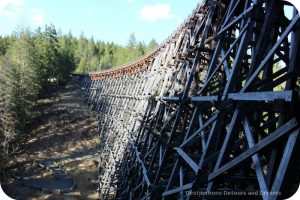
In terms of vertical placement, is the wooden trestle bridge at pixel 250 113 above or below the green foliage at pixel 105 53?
below

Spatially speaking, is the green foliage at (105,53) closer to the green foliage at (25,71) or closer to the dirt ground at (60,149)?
the green foliage at (25,71)

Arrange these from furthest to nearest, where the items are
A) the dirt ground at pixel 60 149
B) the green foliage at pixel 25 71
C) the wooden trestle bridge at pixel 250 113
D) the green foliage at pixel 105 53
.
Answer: the green foliage at pixel 105 53 → the green foliage at pixel 25 71 → the dirt ground at pixel 60 149 → the wooden trestle bridge at pixel 250 113

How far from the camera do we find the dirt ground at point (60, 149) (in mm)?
20844

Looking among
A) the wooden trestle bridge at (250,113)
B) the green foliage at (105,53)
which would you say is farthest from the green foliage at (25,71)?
the wooden trestle bridge at (250,113)

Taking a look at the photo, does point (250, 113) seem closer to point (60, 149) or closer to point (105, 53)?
point (60, 149)

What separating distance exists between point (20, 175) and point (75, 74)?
38.6m

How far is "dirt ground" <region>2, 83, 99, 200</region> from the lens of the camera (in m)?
20.8

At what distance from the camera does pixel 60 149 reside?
29812mm

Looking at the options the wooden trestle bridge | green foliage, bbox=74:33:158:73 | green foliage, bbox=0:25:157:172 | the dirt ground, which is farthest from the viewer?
green foliage, bbox=74:33:158:73

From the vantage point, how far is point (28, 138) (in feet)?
91.2

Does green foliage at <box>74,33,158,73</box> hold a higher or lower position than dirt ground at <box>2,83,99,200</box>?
higher

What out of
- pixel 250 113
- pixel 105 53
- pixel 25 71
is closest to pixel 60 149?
pixel 25 71

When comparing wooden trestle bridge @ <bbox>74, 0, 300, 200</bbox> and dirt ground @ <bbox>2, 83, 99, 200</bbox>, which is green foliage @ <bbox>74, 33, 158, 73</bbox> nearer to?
dirt ground @ <bbox>2, 83, 99, 200</bbox>

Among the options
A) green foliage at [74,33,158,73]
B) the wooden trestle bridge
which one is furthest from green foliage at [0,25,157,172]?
the wooden trestle bridge
